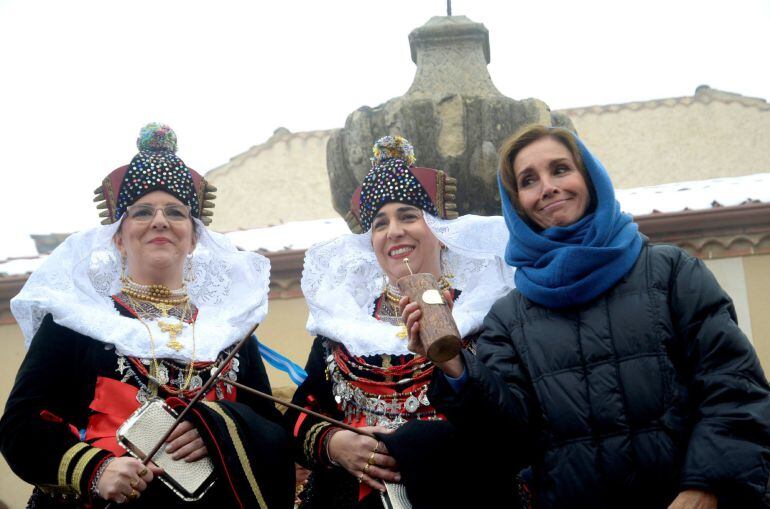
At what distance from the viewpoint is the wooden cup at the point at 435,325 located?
294 centimetres

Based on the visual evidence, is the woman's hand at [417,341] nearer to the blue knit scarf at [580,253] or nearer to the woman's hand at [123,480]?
the blue knit scarf at [580,253]

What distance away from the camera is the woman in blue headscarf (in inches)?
112

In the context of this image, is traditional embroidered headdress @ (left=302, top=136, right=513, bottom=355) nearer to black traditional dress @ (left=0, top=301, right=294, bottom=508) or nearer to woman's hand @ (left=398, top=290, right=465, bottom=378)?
black traditional dress @ (left=0, top=301, right=294, bottom=508)

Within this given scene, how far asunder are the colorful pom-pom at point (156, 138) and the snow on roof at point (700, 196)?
509 cm

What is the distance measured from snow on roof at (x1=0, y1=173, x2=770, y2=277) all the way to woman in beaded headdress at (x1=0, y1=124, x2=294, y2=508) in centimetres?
428

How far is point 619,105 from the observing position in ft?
54.6

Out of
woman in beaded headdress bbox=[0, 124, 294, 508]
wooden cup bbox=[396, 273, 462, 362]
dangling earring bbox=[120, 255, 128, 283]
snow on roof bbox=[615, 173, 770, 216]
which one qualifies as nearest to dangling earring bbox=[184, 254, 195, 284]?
woman in beaded headdress bbox=[0, 124, 294, 508]

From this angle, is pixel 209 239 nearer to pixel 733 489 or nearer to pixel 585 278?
pixel 585 278

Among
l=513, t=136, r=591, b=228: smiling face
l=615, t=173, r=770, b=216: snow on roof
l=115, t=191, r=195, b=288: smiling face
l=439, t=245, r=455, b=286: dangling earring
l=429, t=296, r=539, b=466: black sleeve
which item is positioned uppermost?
l=513, t=136, r=591, b=228: smiling face

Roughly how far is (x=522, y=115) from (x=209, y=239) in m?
1.62

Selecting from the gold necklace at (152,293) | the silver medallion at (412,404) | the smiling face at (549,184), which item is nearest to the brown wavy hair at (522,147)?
the smiling face at (549,184)

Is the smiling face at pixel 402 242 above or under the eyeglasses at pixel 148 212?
under

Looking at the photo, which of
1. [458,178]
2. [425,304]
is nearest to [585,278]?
[425,304]

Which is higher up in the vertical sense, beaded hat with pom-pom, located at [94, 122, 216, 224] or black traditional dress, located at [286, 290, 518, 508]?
beaded hat with pom-pom, located at [94, 122, 216, 224]
